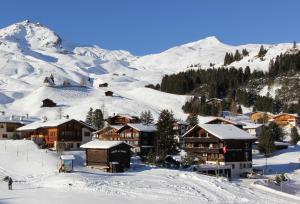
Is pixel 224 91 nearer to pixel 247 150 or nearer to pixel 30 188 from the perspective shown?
pixel 247 150

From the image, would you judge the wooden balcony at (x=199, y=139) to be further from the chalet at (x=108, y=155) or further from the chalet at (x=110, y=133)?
the chalet at (x=110, y=133)

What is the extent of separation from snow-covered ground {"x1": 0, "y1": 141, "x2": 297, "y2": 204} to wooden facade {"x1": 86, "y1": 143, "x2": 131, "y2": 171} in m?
1.50

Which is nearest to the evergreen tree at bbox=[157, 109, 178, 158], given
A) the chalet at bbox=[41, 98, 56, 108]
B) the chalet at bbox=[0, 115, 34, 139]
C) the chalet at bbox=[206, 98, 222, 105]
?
the chalet at bbox=[0, 115, 34, 139]

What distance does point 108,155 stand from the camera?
233 ft

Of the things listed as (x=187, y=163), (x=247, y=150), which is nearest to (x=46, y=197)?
(x=187, y=163)

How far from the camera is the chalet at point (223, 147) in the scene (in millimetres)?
78131

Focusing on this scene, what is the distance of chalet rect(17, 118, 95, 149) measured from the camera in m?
89.8

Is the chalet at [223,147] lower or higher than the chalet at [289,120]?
lower

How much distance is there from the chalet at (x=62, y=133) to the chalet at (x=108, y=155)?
674 inches

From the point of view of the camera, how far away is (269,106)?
161750 mm

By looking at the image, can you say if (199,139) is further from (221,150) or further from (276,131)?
(276,131)

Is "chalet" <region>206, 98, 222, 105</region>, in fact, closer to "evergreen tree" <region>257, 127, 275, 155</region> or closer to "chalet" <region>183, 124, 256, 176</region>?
"evergreen tree" <region>257, 127, 275, 155</region>

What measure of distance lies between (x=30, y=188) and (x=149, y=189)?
12.3 m

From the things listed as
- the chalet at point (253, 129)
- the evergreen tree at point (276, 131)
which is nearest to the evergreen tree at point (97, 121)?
the chalet at point (253, 129)
